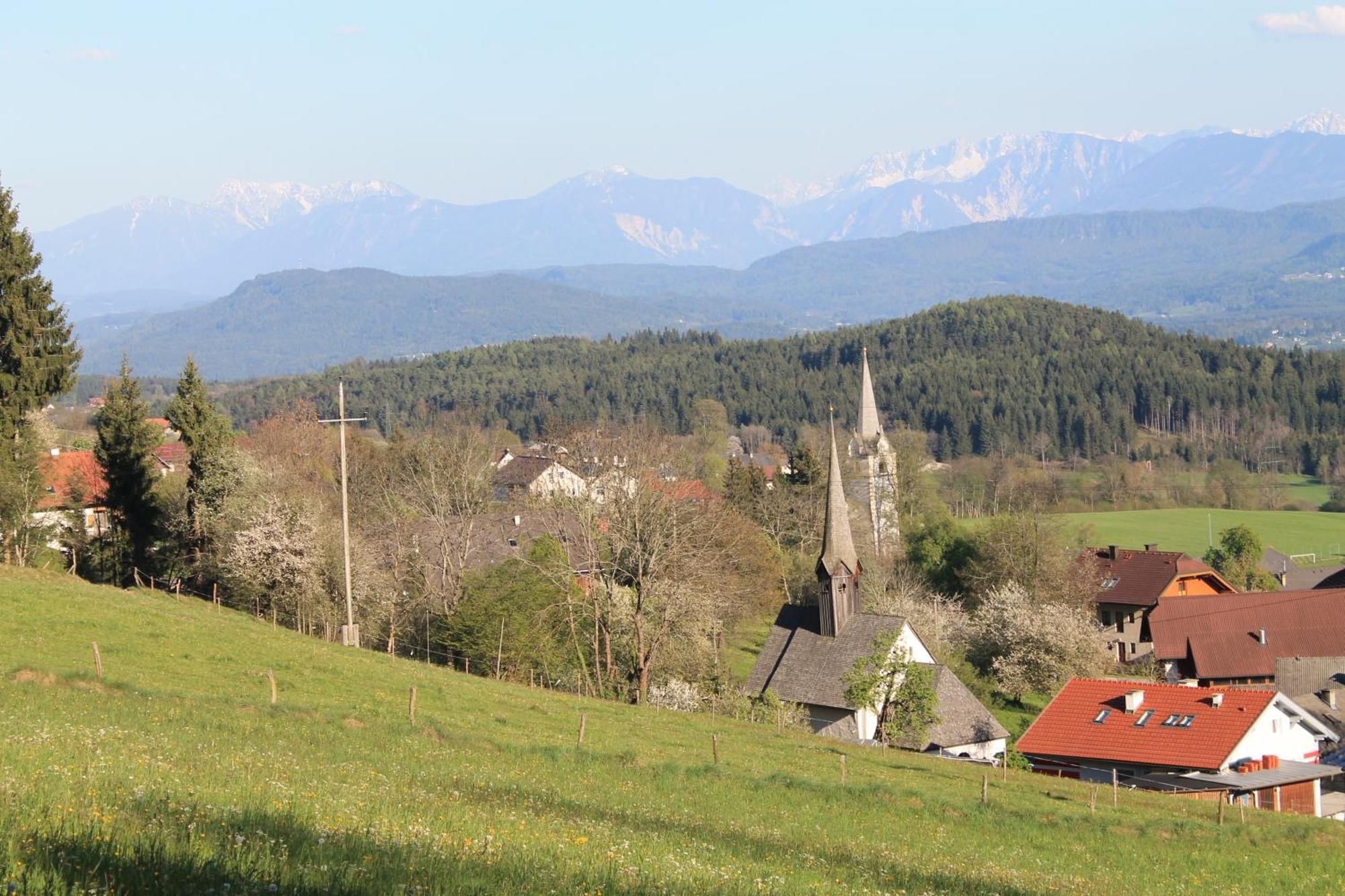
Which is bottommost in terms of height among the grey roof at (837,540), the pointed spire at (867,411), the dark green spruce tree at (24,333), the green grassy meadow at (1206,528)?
the green grassy meadow at (1206,528)

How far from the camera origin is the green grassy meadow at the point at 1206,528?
100375mm

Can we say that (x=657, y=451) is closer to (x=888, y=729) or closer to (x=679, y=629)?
(x=679, y=629)

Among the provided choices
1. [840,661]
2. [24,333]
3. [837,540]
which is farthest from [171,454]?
[840,661]

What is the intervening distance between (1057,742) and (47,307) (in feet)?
118

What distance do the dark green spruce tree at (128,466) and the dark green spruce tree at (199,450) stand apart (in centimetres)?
131

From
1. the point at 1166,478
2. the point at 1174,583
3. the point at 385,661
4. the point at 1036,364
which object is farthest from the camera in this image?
the point at 1036,364

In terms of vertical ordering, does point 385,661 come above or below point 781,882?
below

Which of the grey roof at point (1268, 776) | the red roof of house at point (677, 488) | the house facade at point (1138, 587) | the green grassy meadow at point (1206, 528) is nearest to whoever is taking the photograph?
the grey roof at point (1268, 776)

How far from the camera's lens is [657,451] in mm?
48281

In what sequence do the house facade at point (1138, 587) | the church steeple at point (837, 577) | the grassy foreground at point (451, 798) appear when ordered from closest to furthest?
the grassy foreground at point (451, 798), the church steeple at point (837, 577), the house facade at point (1138, 587)

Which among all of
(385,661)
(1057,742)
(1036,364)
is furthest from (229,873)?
(1036,364)

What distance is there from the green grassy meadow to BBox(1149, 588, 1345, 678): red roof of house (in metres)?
24.6

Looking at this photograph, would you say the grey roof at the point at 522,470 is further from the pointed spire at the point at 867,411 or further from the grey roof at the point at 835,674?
the grey roof at the point at 835,674

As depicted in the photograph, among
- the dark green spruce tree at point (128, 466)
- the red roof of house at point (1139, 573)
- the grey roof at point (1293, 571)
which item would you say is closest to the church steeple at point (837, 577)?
the red roof of house at point (1139, 573)
